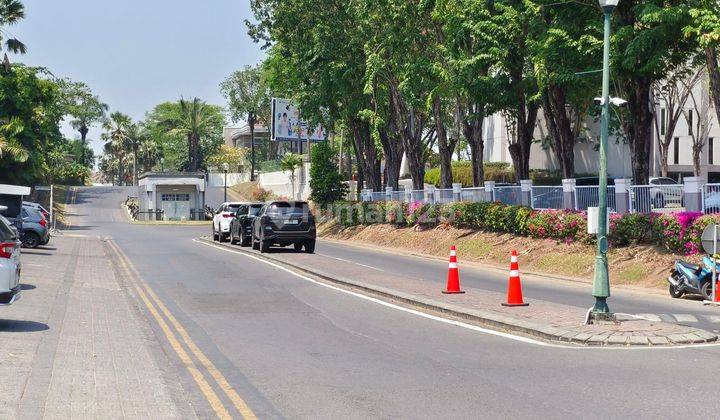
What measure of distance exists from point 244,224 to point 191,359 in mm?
25630

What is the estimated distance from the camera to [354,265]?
26.6 m

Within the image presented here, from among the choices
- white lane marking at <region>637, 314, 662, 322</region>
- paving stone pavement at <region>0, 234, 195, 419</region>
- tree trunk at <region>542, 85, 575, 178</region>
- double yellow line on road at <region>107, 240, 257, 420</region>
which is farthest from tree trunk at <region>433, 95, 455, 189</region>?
white lane marking at <region>637, 314, 662, 322</region>

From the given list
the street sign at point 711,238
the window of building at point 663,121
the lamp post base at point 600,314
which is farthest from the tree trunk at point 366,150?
the lamp post base at point 600,314

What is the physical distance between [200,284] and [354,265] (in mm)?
6765

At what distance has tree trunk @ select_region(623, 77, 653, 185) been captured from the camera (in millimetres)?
27594

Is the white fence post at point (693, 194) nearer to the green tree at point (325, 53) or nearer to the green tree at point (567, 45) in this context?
the green tree at point (567, 45)

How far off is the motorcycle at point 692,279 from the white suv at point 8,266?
13528 millimetres

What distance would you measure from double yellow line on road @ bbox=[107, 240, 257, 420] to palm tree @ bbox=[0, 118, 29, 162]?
3888 cm

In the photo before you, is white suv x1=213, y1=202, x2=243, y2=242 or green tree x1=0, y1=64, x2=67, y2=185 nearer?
white suv x1=213, y1=202, x2=243, y2=242

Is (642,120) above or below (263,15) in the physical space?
below

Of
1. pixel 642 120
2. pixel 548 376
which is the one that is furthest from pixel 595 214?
pixel 642 120

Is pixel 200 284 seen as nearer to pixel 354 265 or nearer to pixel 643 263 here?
pixel 354 265

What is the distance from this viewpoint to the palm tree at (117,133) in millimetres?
135875

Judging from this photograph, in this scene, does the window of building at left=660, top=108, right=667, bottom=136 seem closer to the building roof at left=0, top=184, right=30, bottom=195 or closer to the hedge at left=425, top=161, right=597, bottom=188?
the hedge at left=425, top=161, right=597, bottom=188
